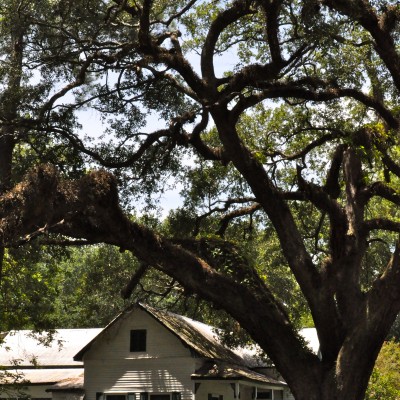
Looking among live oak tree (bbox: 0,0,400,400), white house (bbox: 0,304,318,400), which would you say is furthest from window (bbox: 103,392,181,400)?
live oak tree (bbox: 0,0,400,400)

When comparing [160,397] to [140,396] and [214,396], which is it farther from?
[214,396]

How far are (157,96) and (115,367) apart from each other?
1386 centimetres

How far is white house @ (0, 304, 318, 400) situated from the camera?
27219 mm

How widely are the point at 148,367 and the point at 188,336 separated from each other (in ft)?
6.90

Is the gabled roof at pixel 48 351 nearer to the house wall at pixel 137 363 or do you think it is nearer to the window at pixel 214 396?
the house wall at pixel 137 363

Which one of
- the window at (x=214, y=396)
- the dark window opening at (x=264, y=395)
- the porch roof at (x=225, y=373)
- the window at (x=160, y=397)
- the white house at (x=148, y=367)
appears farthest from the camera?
the dark window opening at (x=264, y=395)

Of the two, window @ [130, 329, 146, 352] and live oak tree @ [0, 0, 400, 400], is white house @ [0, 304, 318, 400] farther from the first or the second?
live oak tree @ [0, 0, 400, 400]

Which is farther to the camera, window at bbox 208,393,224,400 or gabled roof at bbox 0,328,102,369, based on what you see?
gabled roof at bbox 0,328,102,369

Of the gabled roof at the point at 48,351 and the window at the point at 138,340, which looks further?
the gabled roof at the point at 48,351

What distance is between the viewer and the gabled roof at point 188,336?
27.3 meters

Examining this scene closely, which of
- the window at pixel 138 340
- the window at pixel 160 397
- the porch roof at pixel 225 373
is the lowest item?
the window at pixel 160 397

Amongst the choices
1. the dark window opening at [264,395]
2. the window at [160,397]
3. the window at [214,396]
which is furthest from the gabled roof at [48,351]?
the dark window opening at [264,395]

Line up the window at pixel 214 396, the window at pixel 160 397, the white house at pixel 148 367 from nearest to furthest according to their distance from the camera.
→ 1. the white house at pixel 148 367
2. the window at pixel 160 397
3. the window at pixel 214 396

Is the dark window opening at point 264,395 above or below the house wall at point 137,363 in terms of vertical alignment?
below
